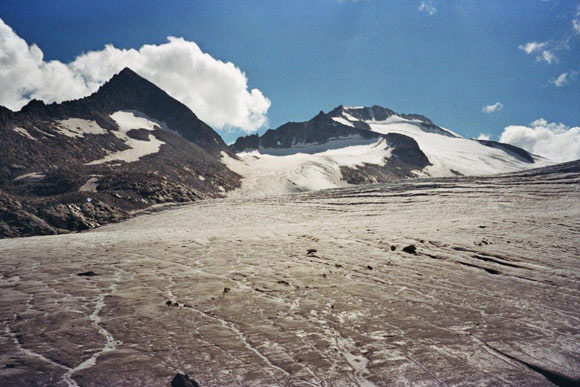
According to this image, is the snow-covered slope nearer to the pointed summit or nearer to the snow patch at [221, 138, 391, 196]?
the snow patch at [221, 138, 391, 196]

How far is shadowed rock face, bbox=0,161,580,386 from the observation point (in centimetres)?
448

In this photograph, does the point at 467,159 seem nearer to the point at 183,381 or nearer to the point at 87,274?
the point at 87,274

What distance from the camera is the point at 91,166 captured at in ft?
175

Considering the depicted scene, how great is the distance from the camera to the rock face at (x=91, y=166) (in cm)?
2819

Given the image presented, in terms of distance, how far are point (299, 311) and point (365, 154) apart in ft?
378

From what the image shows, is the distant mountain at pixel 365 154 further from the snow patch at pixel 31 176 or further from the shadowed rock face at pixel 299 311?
the shadowed rock face at pixel 299 311

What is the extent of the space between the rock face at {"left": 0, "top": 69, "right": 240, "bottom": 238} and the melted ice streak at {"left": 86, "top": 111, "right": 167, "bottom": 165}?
7.6 inches

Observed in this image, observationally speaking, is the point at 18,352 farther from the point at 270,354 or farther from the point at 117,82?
the point at 117,82

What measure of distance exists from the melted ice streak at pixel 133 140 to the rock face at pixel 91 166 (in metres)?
0.19

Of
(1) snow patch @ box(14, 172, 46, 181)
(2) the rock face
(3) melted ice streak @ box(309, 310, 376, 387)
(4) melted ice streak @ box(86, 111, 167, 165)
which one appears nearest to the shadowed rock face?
(3) melted ice streak @ box(309, 310, 376, 387)

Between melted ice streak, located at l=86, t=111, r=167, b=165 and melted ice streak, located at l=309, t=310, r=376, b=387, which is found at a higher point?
melted ice streak, located at l=86, t=111, r=167, b=165

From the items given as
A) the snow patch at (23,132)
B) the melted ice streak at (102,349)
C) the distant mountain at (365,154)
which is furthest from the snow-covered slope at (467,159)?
the melted ice streak at (102,349)

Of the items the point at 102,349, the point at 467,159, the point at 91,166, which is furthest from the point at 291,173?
the point at 467,159

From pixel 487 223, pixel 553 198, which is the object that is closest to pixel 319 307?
pixel 487 223
